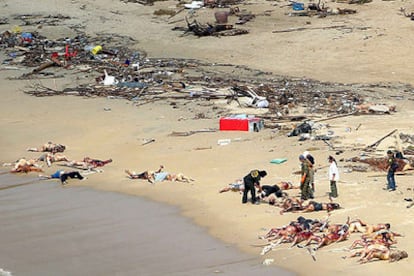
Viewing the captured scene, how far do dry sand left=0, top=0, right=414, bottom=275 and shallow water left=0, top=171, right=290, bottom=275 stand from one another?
1.43 ft

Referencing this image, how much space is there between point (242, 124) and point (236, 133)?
27 centimetres

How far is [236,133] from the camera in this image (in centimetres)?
2423

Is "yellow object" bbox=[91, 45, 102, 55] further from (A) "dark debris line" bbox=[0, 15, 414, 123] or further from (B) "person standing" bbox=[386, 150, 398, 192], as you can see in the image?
(B) "person standing" bbox=[386, 150, 398, 192]

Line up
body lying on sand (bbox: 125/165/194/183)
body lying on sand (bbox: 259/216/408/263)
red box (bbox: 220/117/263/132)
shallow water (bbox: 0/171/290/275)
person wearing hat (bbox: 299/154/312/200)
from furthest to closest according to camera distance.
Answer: red box (bbox: 220/117/263/132) → body lying on sand (bbox: 125/165/194/183) → person wearing hat (bbox: 299/154/312/200) → shallow water (bbox: 0/171/290/275) → body lying on sand (bbox: 259/216/408/263)

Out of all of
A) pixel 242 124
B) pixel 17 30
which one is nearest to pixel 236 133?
pixel 242 124

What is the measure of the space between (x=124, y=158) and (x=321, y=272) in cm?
961

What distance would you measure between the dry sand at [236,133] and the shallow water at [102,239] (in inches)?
17.2

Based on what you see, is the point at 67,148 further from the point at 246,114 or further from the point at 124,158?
the point at 246,114

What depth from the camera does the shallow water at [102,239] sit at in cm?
1553

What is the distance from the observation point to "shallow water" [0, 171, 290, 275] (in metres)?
15.5

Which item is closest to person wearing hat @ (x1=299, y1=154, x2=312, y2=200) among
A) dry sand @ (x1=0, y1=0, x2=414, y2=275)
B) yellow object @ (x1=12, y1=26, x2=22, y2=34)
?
dry sand @ (x1=0, y1=0, x2=414, y2=275)

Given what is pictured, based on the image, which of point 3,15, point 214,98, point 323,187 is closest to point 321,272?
point 323,187

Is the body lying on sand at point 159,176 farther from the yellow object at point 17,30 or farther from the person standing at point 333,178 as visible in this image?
the yellow object at point 17,30

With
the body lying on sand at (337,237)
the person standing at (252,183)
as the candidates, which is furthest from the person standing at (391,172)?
the person standing at (252,183)
